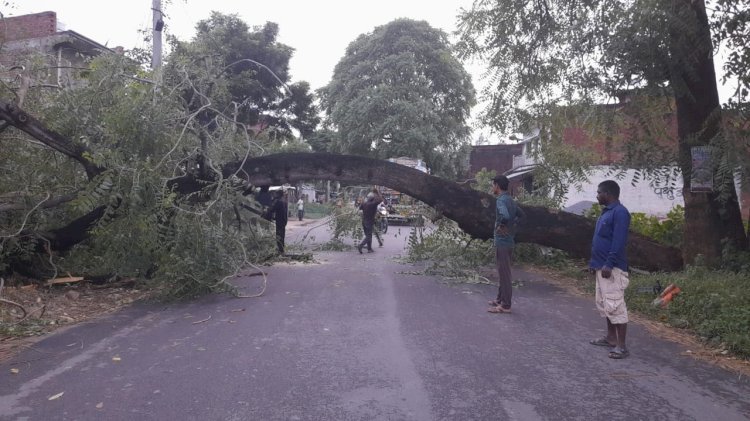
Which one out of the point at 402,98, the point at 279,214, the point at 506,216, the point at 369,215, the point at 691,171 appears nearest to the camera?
the point at 506,216

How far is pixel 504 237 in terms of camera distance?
7.63 metres

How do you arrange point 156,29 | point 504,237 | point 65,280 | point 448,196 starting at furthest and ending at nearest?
point 156,29, point 448,196, point 65,280, point 504,237

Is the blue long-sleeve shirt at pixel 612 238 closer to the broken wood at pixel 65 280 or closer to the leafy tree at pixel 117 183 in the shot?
the leafy tree at pixel 117 183

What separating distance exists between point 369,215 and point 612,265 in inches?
396

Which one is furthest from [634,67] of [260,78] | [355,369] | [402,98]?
[402,98]

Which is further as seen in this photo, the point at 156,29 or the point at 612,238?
the point at 156,29

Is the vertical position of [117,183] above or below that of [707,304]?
above

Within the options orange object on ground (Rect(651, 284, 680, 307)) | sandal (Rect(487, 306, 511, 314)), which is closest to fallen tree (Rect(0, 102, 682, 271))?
orange object on ground (Rect(651, 284, 680, 307))

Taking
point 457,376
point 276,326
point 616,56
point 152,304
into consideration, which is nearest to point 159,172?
point 152,304

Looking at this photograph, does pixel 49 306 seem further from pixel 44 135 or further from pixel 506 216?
pixel 506 216

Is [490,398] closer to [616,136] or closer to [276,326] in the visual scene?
[276,326]

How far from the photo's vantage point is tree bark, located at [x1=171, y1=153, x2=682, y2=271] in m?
10.6

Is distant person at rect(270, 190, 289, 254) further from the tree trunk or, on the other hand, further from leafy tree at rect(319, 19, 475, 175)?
A: leafy tree at rect(319, 19, 475, 175)

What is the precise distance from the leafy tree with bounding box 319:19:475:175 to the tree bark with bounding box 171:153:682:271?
2227 cm
